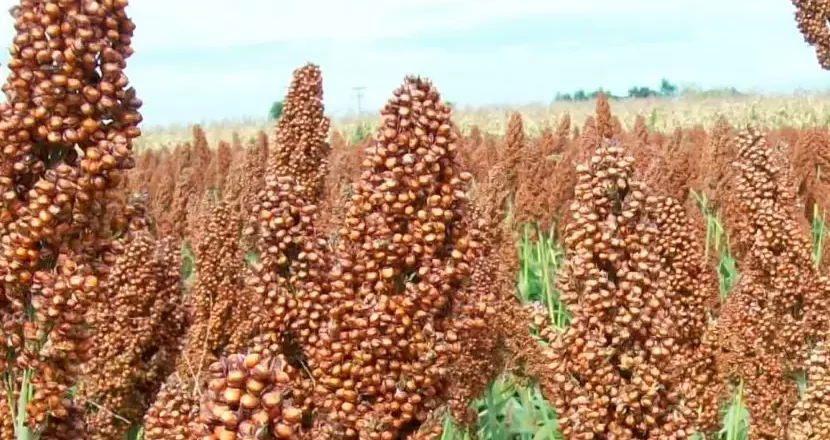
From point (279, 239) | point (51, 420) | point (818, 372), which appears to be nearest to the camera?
point (51, 420)

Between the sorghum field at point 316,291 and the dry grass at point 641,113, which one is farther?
the dry grass at point 641,113

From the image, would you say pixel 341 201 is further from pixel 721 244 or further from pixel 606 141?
pixel 721 244

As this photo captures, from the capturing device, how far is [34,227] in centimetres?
Answer: 238

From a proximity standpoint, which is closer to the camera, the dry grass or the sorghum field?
the sorghum field

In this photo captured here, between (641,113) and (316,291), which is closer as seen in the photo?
Result: (316,291)

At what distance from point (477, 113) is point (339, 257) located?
37.1 metres

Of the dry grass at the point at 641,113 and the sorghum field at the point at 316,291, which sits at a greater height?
the sorghum field at the point at 316,291

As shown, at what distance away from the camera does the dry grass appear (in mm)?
31625

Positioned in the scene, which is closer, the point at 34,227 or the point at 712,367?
the point at 34,227

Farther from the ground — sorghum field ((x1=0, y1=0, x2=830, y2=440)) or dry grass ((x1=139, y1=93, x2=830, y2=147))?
sorghum field ((x1=0, y1=0, x2=830, y2=440))

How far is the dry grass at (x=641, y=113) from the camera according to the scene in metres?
31.6

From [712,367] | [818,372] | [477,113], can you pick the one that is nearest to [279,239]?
[818,372]

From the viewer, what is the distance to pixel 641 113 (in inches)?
1158

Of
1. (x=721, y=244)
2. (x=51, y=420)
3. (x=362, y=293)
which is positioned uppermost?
(x=362, y=293)
